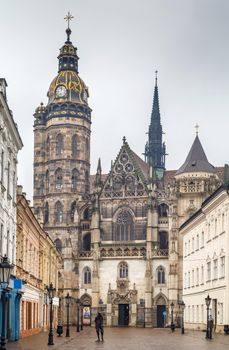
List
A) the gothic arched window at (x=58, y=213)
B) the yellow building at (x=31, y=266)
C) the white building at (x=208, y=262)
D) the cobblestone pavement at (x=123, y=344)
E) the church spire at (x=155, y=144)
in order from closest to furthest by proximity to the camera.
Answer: the cobblestone pavement at (x=123, y=344) → the yellow building at (x=31, y=266) → the white building at (x=208, y=262) → the gothic arched window at (x=58, y=213) → the church spire at (x=155, y=144)

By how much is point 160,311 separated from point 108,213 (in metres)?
16.1

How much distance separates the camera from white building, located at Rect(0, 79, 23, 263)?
1416 inches

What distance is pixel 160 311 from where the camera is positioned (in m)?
104

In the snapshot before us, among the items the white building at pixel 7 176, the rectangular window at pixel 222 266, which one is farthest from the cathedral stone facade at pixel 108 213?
the white building at pixel 7 176

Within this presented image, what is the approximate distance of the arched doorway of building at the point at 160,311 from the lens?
103 meters

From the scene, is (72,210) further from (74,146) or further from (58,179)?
(74,146)

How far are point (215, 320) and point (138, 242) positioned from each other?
4859 centimetres

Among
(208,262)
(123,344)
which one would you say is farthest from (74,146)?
(123,344)

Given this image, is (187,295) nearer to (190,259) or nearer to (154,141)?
(190,259)

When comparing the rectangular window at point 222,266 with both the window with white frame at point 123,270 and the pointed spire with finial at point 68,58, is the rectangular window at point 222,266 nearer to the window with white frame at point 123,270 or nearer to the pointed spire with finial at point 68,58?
the window with white frame at point 123,270

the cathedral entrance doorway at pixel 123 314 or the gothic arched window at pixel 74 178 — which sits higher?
the gothic arched window at pixel 74 178

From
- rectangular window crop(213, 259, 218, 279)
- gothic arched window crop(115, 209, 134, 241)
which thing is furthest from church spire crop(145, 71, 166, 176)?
rectangular window crop(213, 259, 218, 279)

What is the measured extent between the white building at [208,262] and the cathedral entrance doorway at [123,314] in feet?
86.2

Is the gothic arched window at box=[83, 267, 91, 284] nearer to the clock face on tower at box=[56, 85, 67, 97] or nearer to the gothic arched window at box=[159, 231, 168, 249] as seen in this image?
the gothic arched window at box=[159, 231, 168, 249]
